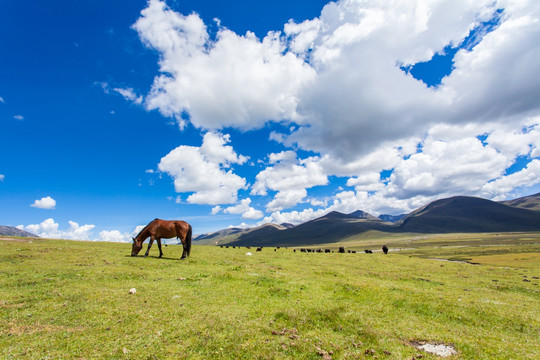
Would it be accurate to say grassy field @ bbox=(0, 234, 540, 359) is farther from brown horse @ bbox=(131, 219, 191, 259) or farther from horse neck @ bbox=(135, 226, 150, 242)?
horse neck @ bbox=(135, 226, 150, 242)

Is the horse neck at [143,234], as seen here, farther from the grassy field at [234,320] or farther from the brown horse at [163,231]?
the grassy field at [234,320]

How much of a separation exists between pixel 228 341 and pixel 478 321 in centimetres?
1179

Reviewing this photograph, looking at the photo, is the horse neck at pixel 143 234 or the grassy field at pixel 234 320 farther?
the horse neck at pixel 143 234

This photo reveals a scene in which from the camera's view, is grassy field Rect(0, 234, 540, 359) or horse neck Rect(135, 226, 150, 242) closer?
grassy field Rect(0, 234, 540, 359)

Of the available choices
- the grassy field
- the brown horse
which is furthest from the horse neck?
the grassy field

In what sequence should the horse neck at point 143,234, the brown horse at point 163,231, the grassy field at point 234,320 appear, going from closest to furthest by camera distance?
1. the grassy field at point 234,320
2. the brown horse at point 163,231
3. the horse neck at point 143,234

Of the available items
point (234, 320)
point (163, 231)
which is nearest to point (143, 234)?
point (163, 231)

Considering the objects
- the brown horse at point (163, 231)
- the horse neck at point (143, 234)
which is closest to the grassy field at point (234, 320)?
the brown horse at point (163, 231)

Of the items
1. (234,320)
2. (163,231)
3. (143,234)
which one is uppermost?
(163,231)

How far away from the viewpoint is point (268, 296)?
13.8m

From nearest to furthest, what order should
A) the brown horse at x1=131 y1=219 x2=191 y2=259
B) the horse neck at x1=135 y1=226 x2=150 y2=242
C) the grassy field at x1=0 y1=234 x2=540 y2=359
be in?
the grassy field at x1=0 y1=234 x2=540 y2=359
the brown horse at x1=131 y1=219 x2=191 y2=259
the horse neck at x1=135 y1=226 x2=150 y2=242

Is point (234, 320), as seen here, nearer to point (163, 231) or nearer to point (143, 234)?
point (163, 231)

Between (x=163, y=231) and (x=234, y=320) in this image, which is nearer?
(x=234, y=320)

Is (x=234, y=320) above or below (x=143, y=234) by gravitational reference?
below
